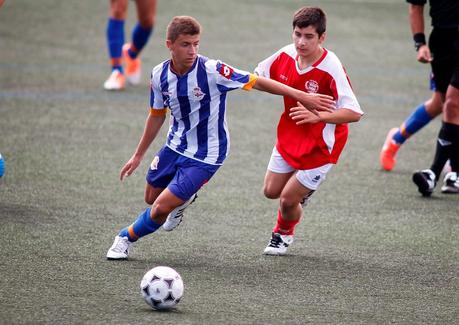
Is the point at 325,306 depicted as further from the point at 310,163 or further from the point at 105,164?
the point at 105,164

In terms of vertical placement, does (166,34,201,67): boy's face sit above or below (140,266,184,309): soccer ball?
above

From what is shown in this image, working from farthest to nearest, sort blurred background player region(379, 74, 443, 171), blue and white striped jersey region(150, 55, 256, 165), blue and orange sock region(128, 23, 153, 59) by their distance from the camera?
blue and orange sock region(128, 23, 153, 59), blurred background player region(379, 74, 443, 171), blue and white striped jersey region(150, 55, 256, 165)

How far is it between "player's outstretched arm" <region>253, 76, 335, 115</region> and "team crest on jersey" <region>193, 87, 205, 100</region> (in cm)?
34

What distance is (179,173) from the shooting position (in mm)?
5527

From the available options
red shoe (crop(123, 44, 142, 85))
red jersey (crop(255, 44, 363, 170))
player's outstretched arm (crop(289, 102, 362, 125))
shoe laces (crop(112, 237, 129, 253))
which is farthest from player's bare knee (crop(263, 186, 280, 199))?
red shoe (crop(123, 44, 142, 85))

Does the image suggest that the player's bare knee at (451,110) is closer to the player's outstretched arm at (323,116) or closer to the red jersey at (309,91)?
the red jersey at (309,91)

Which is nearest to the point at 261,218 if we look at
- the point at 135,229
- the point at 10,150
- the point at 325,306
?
the point at 135,229

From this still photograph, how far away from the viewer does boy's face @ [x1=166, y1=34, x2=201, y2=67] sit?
17.4ft

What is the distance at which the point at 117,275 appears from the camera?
5.16m

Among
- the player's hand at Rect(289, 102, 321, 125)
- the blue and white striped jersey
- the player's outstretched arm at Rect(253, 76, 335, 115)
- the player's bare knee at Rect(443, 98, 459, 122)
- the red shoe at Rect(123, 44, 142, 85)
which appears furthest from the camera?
the red shoe at Rect(123, 44, 142, 85)

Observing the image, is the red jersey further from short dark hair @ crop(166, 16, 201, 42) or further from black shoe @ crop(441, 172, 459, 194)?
black shoe @ crop(441, 172, 459, 194)

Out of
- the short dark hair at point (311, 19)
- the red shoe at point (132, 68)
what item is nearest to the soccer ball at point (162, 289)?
the short dark hair at point (311, 19)

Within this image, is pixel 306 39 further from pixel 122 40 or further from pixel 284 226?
pixel 122 40

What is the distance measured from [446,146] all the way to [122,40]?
456cm
